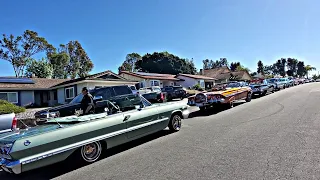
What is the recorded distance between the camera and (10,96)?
26.8 m

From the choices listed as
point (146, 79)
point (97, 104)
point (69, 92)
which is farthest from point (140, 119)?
point (146, 79)

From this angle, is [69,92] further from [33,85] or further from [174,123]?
[174,123]

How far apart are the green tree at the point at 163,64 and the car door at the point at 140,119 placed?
50.4m

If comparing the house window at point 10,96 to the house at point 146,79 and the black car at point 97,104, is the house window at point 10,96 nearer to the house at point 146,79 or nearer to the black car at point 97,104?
the house at point 146,79

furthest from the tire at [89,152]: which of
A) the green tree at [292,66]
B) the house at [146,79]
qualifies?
the green tree at [292,66]

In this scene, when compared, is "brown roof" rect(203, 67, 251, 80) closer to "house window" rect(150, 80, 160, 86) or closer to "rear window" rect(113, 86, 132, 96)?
"house window" rect(150, 80, 160, 86)

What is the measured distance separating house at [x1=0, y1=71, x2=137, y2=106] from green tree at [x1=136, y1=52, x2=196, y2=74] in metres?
29.3

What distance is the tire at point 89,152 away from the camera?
5.13m

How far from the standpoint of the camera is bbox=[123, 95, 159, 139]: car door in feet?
20.2

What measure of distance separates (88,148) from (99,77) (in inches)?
806

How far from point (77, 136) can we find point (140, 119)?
6.44 feet

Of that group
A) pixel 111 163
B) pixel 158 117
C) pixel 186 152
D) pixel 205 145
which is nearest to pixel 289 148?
pixel 205 145

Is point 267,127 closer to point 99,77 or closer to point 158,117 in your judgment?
point 158,117

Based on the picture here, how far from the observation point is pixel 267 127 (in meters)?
7.76
